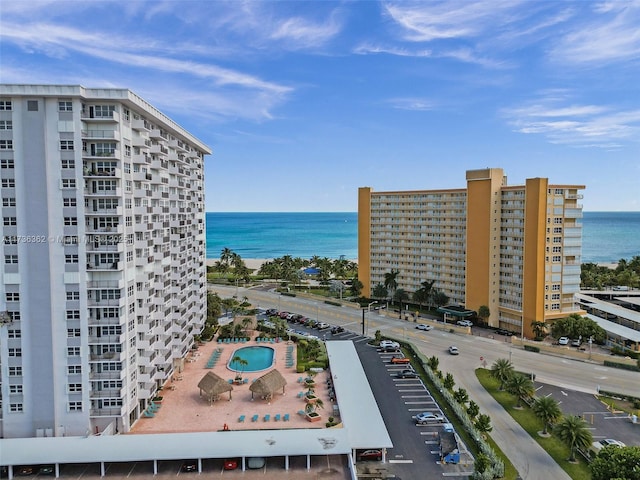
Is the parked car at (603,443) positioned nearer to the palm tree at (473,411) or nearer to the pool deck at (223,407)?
the palm tree at (473,411)

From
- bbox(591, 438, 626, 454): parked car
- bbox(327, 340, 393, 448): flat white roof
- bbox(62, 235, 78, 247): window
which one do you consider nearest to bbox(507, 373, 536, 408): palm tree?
bbox(591, 438, 626, 454): parked car

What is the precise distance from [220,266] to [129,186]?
83501 mm

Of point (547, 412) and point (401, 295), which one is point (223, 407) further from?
point (401, 295)

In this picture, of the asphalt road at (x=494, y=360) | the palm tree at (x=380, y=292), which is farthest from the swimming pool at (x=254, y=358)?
the palm tree at (x=380, y=292)

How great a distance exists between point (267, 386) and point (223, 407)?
14.4ft

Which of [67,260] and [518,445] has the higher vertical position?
[67,260]

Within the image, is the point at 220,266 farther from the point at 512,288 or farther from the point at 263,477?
the point at 263,477

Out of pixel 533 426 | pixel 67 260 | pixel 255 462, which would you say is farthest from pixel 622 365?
pixel 67 260

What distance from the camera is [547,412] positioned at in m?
37.2

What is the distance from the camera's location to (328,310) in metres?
82.5

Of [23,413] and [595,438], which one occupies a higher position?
[23,413]

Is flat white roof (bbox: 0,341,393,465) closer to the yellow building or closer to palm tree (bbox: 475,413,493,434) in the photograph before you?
palm tree (bbox: 475,413,493,434)

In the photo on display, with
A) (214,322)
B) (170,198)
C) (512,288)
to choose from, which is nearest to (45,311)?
(170,198)

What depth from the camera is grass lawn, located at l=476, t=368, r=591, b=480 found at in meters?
32.9
